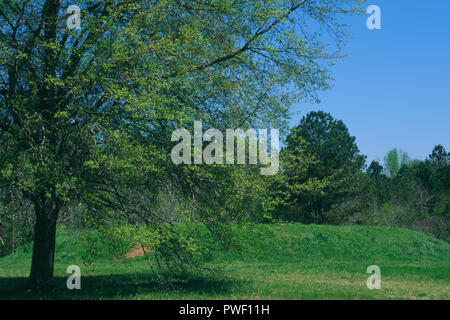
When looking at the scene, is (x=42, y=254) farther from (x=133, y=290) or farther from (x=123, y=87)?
(x=123, y=87)

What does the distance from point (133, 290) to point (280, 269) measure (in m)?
9.07

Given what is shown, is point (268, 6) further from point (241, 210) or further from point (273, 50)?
point (241, 210)

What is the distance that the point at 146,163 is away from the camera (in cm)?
988

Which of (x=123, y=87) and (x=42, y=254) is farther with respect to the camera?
(x=42, y=254)

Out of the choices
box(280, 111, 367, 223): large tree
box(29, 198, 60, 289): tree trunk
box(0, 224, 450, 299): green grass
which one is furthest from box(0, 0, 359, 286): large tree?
box(280, 111, 367, 223): large tree

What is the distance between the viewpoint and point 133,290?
496 inches

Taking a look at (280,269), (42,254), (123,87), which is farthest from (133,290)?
(280,269)

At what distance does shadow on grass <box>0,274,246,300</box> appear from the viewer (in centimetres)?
1139

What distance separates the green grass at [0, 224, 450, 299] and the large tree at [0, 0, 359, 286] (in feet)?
7.37

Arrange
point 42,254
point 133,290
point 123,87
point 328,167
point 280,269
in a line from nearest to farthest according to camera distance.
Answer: point 123,87, point 133,290, point 42,254, point 280,269, point 328,167

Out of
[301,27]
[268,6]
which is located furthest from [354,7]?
[268,6]

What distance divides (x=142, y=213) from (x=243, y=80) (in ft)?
14.1

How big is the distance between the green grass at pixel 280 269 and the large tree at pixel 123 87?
2.24 m

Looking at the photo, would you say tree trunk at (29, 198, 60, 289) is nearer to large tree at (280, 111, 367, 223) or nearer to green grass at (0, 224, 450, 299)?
green grass at (0, 224, 450, 299)
